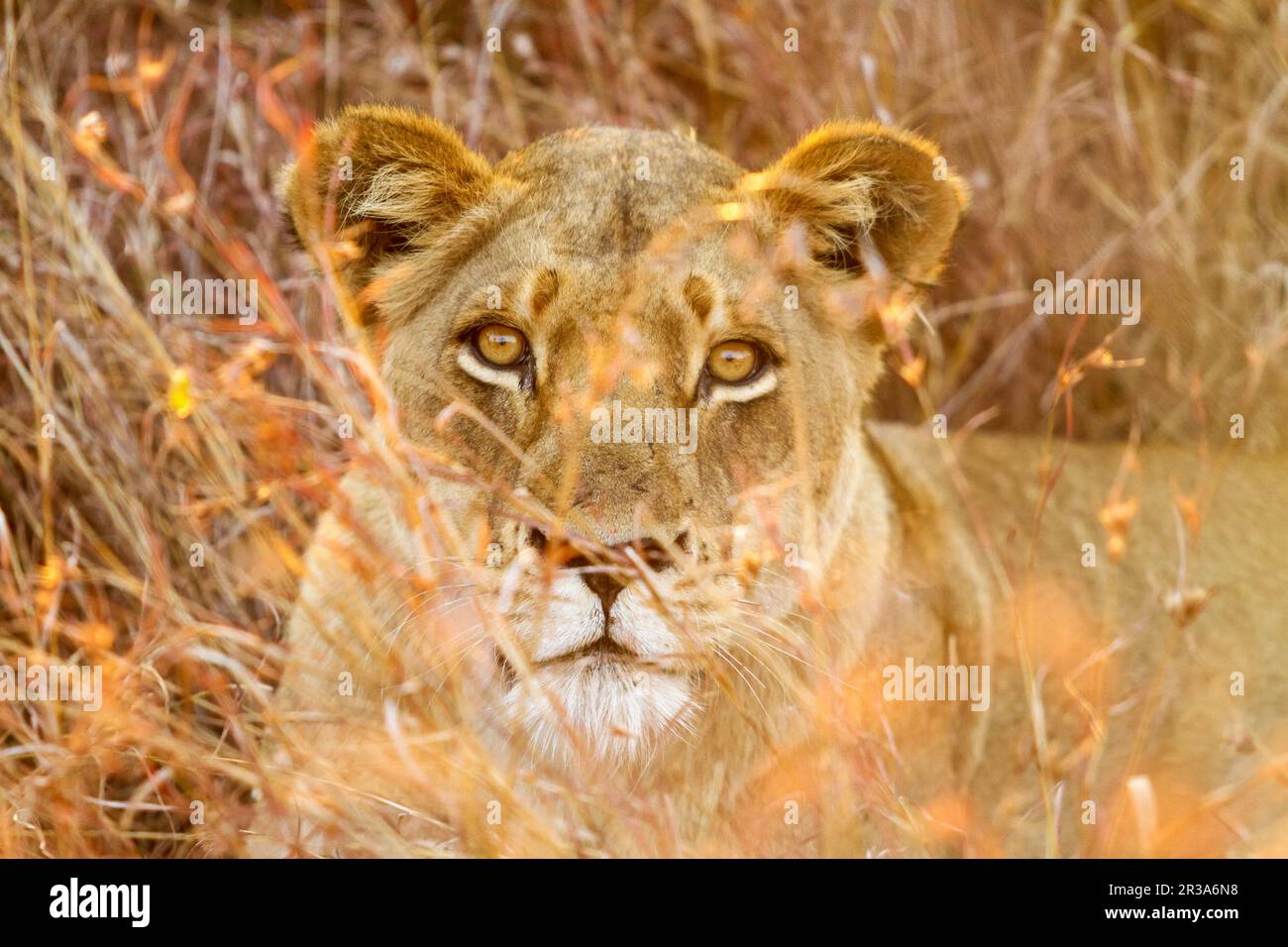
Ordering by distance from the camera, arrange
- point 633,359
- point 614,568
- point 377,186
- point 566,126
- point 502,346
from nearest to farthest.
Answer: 1. point 614,568
2. point 633,359
3. point 502,346
4. point 377,186
5. point 566,126

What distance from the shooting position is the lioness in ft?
9.41

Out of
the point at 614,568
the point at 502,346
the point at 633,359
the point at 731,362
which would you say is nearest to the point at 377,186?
the point at 502,346

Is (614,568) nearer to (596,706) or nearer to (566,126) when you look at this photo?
(596,706)

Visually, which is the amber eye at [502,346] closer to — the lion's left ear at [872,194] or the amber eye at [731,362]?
the amber eye at [731,362]

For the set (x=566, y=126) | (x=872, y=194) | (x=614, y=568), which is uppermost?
(x=566, y=126)

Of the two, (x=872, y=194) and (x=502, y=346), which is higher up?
(x=872, y=194)

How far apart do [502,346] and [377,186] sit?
1.52ft

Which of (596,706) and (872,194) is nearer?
(596,706)

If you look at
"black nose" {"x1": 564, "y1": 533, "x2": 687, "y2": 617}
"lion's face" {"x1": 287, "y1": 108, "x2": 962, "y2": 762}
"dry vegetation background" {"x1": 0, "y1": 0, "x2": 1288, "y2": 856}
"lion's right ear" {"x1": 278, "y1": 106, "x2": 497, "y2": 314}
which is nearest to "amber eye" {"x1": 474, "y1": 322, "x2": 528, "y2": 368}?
"lion's face" {"x1": 287, "y1": 108, "x2": 962, "y2": 762}

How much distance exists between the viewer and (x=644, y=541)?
2832mm

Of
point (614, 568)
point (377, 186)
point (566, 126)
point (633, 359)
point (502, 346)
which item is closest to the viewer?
point (614, 568)

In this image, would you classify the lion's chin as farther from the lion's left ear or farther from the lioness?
the lion's left ear

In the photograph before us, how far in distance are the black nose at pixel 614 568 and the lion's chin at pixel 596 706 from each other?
0.48 ft

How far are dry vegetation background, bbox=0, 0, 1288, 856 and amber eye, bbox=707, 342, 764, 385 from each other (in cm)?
125
